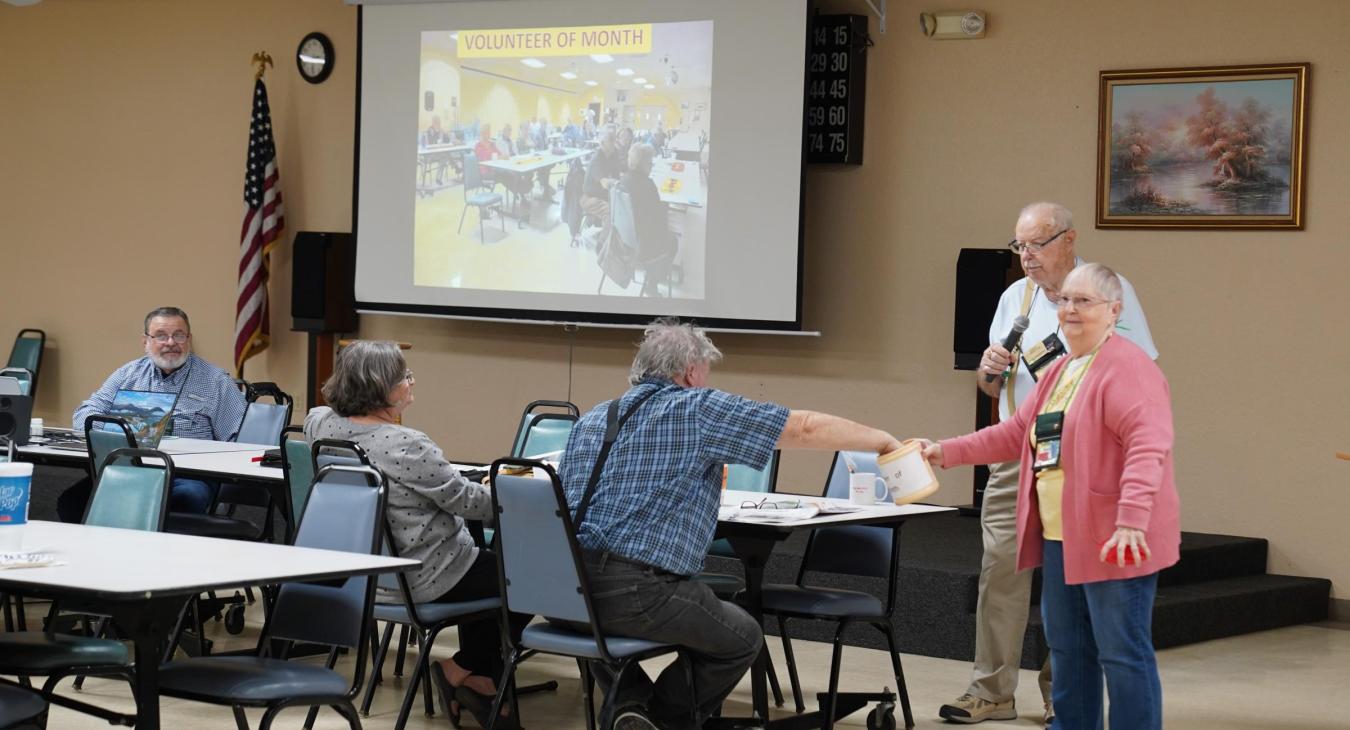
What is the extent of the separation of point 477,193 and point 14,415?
3.56 meters

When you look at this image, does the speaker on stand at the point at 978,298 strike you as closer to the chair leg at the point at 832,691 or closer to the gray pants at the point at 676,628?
the chair leg at the point at 832,691

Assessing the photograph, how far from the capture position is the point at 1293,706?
5246mm

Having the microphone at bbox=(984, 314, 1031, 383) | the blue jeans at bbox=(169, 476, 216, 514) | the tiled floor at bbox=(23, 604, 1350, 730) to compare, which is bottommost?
the tiled floor at bbox=(23, 604, 1350, 730)

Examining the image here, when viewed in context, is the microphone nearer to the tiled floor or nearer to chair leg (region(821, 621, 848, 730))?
chair leg (region(821, 621, 848, 730))

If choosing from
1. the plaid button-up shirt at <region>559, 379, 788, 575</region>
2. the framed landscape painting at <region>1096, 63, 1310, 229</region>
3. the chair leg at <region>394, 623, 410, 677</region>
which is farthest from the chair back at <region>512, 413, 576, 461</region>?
the framed landscape painting at <region>1096, 63, 1310, 229</region>

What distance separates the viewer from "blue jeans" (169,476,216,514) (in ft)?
20.1

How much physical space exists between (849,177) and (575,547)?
473 cm

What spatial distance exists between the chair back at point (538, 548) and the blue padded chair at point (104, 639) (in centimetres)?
87

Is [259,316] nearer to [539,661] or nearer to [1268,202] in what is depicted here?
[539,661]

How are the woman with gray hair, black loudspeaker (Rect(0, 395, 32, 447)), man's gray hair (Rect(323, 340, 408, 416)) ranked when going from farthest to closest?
1. black loudspeaker (Rect(0, 395, 32, 447))
2. man's gray hair (Rect(323, 340, 408, 416))
3. the woman with gray hair

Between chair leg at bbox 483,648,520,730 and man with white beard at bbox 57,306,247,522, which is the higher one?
man with white beard at bbox 57,306,247,522

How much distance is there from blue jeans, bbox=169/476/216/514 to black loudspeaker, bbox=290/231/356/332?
2.95 metres

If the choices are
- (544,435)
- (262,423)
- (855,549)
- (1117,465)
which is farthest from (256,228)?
(1117,465)

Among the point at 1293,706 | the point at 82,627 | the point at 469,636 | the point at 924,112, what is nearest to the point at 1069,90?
the point at 924,112
